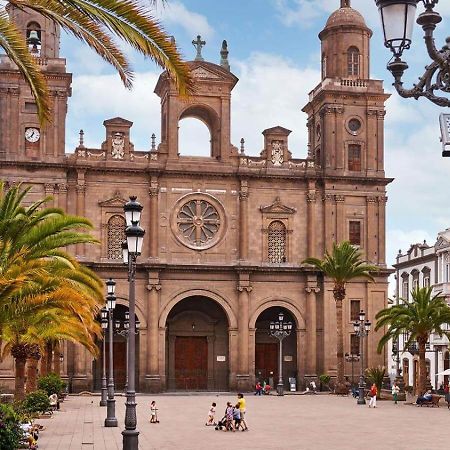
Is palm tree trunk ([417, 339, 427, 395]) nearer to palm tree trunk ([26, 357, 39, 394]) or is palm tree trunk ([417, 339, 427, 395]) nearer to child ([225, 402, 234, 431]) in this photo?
child ([225, 402, 234, 431])

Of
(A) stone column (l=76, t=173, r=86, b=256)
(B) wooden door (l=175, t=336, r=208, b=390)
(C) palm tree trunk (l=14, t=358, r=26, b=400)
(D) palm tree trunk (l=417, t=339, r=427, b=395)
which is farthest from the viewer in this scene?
(B) wooden door (l=175, t=336, r=208, b=390)

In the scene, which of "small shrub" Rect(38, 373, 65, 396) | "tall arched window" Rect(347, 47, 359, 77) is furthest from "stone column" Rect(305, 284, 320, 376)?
"small shrub" Rect(38, 373, 65, 396)

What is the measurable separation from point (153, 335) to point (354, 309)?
13389 millimetres

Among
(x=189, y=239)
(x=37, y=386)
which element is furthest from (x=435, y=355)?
(x=37, y=386)

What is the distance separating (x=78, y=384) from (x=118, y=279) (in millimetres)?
7075

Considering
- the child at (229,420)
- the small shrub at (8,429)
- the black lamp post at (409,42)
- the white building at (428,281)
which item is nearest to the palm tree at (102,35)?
the black lamp post at (409,42)

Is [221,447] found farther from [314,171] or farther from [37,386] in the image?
[314,171]

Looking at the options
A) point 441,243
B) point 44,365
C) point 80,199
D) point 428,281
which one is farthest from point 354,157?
point 44,365

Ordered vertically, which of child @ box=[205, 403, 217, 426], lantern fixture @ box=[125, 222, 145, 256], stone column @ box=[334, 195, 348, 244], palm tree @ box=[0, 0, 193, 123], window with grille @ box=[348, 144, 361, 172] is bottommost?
child @ box=[205, 403, 217, 426]

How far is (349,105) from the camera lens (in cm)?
6631

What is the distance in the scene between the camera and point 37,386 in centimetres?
4528

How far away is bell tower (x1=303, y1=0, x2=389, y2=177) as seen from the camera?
65750 mm

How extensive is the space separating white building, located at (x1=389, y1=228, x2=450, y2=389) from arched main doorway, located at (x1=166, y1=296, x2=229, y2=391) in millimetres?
13394

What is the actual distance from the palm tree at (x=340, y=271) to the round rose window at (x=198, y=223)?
23.7 feet
